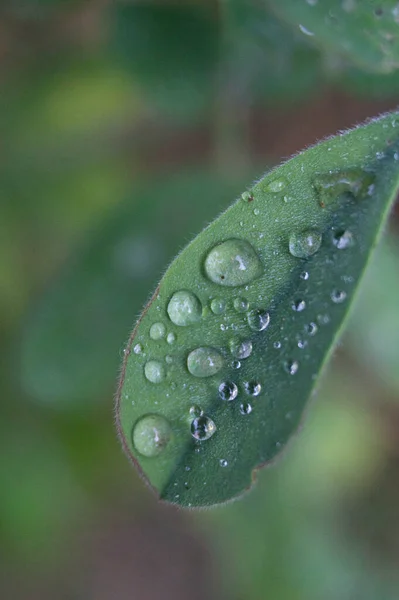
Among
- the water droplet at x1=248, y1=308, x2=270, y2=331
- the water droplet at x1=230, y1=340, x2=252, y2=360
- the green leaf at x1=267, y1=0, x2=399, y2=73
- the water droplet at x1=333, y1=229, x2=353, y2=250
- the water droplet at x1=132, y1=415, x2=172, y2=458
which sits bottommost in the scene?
the water droplet at x1=132, y1=415, x2=172, y2=458

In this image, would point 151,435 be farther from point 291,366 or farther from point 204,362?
point 291,366

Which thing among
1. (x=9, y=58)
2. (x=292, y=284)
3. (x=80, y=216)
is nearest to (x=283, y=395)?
(x=292, y=284)

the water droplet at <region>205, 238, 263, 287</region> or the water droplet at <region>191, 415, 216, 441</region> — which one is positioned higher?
the water droplet at <region>205, 238, 263, 287</region>

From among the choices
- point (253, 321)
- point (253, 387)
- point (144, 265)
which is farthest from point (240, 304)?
point (144, 265)

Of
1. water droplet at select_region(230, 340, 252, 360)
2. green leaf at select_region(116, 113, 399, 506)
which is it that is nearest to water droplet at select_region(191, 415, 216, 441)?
green leaf at select_region(116, 113, 399, 506)

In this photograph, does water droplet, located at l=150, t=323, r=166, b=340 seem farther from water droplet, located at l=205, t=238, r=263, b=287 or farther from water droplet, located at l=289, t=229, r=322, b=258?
water droplet, located at l=289, t=229, r=322, b=258

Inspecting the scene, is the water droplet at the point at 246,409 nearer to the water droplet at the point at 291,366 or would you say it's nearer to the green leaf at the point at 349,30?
the water droplet at the point at 291,366

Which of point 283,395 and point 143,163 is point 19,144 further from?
point 283,395
